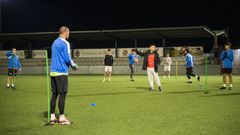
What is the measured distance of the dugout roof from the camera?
38094mm

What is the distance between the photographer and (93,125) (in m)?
7.45

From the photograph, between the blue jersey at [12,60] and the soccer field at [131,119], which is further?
the blue jersey at [12,60]

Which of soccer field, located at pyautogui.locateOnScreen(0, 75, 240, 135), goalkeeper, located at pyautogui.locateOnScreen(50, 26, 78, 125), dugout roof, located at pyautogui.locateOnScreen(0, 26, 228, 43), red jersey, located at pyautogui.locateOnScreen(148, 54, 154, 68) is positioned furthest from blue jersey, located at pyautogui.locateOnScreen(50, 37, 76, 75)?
dugout roof, located at pyautogui.locateOnScreen(0, 26, 228, 43)

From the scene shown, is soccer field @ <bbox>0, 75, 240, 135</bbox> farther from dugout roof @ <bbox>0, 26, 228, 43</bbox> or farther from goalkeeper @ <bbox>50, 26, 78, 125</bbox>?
dugout roof @ <bbox>0, 26, 228, 43</bbox>

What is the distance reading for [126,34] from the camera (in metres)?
41.0

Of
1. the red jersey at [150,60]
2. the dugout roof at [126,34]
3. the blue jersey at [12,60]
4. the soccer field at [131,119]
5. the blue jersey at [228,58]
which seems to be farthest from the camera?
the dugout roof at [126,34]

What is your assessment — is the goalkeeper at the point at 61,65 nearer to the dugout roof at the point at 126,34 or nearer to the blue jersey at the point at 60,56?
the blue jersey at the point at 60,56

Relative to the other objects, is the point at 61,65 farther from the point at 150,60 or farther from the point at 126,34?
the point at 126,34

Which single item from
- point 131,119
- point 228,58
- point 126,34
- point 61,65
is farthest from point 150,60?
point 126,34

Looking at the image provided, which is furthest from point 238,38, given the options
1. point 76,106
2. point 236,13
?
point 76,106

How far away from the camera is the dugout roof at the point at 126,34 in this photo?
38094 mm

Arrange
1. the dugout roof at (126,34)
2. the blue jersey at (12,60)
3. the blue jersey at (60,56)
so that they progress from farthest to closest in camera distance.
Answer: the dugout roof at (126,34) < the blue jersey at (12,60) < the blue jersey at (60,56)

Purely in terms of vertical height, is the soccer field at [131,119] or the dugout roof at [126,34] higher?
the dugout roof at [126,34]

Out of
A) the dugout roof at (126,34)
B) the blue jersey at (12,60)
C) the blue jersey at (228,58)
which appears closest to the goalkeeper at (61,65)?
the blue jersey at (228,58)
